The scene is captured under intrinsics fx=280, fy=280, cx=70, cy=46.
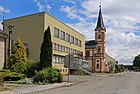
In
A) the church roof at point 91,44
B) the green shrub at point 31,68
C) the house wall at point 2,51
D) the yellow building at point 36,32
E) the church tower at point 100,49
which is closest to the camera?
the house wall at point 2,51

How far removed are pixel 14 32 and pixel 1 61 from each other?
13.1 m

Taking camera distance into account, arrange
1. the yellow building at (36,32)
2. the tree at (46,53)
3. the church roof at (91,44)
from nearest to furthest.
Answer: the tree at (46,53) < the yellow building at (36,32) < the church roof at (91,44)

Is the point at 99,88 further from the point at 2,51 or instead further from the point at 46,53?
the point at 2,51

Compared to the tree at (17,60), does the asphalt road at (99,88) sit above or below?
below

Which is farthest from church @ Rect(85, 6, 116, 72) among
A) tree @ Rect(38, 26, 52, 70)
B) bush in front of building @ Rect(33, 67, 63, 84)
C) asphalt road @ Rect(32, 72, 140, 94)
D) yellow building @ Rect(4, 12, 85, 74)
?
bush in front of building @ Rect(33, 67, 63, 84)

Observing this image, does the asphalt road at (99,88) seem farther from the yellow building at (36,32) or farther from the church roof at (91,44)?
the church roof at (91,44)

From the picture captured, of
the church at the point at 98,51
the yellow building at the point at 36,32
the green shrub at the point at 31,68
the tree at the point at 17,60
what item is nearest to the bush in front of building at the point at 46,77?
the tree at the point at 17,60

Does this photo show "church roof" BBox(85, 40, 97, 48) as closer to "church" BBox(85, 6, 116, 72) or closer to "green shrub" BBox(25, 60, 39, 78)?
"church" BBox(85, 6, 116, 72)

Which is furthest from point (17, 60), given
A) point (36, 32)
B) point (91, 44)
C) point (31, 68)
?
point (91, 44)

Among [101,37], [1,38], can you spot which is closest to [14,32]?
[1,38]

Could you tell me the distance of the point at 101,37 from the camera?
301 ft

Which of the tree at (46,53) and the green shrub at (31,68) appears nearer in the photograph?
Answer: the tree at (46,53)

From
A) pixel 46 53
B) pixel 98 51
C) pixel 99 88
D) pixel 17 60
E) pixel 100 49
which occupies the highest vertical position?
pixel 100 49

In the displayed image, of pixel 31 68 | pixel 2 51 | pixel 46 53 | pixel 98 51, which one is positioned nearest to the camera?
pixel 46 53
